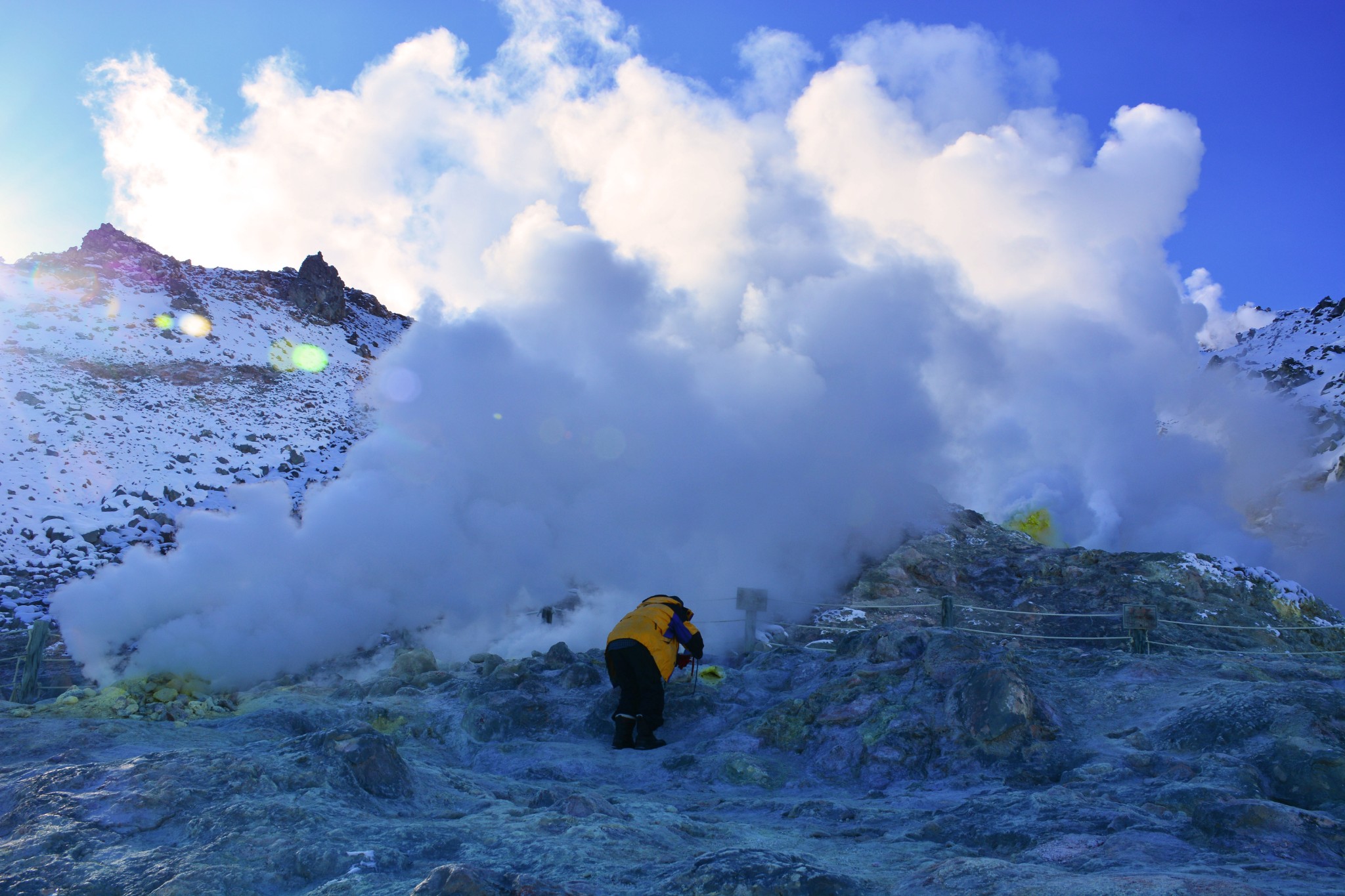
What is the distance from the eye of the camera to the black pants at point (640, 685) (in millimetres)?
6223

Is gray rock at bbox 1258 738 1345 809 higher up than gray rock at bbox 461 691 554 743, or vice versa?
gray rock at bbox 1258 738 1345 809

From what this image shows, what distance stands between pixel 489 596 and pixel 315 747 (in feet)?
28.8

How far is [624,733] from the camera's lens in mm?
6148

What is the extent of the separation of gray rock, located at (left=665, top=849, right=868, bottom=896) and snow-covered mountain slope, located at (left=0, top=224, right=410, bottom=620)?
1574cm

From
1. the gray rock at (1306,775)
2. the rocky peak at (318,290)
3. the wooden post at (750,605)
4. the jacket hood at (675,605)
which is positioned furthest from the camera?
the rocky peak at (318,290)

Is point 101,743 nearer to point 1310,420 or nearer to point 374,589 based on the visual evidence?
point 374,589

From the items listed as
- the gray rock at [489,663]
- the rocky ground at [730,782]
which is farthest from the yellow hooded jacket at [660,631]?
the gray rock at [489,663]

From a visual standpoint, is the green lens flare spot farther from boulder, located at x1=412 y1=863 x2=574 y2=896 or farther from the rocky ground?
boulder, located at x1=412 y1=863 x2=574 y2=896

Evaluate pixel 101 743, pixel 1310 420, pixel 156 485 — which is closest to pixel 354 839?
pixel 101 743

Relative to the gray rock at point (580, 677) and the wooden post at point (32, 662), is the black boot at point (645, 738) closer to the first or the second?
the gray rock at point (580, 677)

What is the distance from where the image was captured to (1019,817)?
3.63 metres

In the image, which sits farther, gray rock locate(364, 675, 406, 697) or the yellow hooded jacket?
gray rock locate(364, 675, 406, 697)

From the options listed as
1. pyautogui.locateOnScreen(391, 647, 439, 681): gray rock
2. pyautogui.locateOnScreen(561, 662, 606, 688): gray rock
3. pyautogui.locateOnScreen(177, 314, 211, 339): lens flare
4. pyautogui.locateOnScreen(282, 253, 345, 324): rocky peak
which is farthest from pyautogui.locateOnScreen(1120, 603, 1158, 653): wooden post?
pyautogui.locateOnScreen(282, 253, 345, 324): rocky peak

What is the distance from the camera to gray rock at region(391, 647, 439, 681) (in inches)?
344
